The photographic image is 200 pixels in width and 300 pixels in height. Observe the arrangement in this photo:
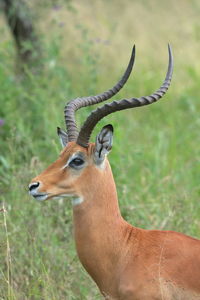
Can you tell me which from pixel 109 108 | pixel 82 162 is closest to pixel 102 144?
pixel 82 162

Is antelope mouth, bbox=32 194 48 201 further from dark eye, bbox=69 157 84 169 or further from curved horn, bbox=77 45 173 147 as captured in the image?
curved horn, bbox=77 45 173 147

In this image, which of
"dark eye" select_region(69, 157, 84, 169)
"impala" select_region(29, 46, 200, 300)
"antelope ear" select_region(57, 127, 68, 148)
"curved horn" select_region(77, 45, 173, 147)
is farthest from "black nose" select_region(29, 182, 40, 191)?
"antelope ear" select_region(57, 127, 68, 148)

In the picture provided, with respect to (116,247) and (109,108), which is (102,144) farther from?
(116,247)

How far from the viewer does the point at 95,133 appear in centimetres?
682

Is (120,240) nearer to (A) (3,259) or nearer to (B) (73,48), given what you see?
(A) (3,259)

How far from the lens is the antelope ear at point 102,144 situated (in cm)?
474

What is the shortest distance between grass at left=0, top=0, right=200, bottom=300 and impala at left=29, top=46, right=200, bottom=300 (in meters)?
0.40

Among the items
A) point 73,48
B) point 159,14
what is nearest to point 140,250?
point 73,48

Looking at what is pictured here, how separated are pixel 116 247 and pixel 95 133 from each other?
226 cm

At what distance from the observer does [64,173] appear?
468 cm

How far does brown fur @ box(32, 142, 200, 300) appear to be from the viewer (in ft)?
14.6

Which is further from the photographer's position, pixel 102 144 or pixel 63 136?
pixel 63 136

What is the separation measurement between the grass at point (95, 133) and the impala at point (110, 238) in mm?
404

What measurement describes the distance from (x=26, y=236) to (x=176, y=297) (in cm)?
168
